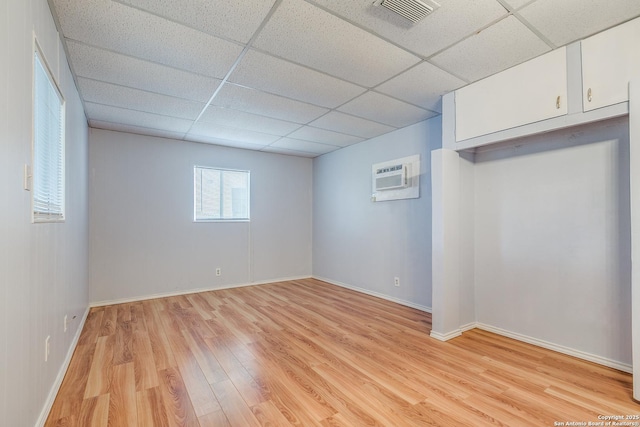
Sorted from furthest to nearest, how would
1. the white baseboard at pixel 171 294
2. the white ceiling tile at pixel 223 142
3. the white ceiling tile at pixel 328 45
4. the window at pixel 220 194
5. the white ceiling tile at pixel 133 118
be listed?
the window at pixel 220 194 → the white ceiling tile at pixel 223 142 → the white baseboard at pixel 171 294 → the white ceiling tile at pixel 133 118 → the white ceiling tile at pixel 328 45

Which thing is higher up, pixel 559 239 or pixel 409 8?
pixel 409 8

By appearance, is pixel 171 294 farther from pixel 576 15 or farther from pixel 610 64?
pixel 610 64

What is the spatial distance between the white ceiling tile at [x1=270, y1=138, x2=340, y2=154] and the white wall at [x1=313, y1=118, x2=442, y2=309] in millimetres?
245

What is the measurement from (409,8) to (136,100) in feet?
9.37

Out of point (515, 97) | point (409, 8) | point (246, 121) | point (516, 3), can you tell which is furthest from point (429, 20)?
point (246, 121)

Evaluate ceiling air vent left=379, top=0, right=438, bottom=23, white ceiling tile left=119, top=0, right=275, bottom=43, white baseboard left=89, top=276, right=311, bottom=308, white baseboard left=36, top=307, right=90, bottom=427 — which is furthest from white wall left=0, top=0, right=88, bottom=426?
white baseboard left=89, top=276, right=311, bottom=308

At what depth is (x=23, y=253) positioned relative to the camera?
142cm

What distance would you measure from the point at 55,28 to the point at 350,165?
3.90m

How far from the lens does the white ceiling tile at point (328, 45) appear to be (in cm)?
Answer: 192

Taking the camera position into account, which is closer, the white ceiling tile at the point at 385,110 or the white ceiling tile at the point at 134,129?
the white ceiling tile at the point at 385,110

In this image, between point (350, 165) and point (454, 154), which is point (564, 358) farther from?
point (350, 165)

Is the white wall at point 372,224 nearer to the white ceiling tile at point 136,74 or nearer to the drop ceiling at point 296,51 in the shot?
the drop ceiling at point 296,51

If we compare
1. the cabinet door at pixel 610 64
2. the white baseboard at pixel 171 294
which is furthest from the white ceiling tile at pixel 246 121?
the cabinet door at pixel 610 64

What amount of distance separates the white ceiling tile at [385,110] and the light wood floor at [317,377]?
8.13 ft
